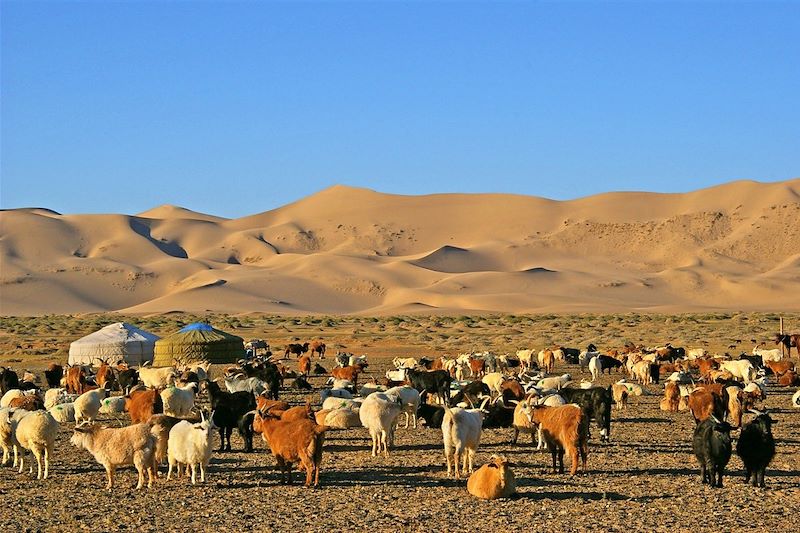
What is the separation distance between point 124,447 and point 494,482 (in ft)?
17.1

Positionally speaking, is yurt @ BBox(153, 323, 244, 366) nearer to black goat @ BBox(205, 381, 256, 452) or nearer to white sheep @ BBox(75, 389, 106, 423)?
white sheep @ BBox(75, 389, 106, 423)

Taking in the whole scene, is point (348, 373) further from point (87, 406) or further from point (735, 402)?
point (735, 402)

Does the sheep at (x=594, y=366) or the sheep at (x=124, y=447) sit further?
the sheep at (x=594, y=366)

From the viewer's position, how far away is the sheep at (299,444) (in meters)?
14.9

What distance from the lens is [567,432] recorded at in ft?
50.9

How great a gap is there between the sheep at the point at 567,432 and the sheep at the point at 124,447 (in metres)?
5.75

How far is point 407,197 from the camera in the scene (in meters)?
200

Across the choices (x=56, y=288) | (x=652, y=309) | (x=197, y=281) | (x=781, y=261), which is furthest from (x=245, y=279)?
(x=781, y=261)

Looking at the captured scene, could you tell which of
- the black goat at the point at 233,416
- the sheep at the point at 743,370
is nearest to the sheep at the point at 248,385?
the black goat at the point at 233,416

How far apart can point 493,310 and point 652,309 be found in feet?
55.2

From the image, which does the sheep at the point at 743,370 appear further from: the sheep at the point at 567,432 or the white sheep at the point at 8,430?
the white sheep at the point at 8,430

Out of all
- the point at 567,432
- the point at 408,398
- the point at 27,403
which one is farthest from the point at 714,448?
the point at 27,403

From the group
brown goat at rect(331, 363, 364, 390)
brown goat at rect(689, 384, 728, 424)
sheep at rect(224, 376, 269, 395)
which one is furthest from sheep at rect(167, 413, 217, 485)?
brown goat at rect(331, 363, 364, 390)

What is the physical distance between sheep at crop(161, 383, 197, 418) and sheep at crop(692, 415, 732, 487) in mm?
10147
